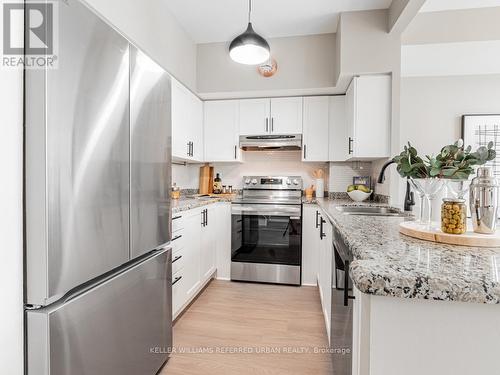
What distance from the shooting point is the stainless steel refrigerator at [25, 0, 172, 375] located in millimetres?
892

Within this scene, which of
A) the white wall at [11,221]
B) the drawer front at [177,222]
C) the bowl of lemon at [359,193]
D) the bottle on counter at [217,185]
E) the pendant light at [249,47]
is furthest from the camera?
the bottle on counter at [217,185]

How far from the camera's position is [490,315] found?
1.88ft

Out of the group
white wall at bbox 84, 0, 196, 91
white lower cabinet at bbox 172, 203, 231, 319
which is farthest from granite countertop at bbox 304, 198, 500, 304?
white wall at bbox 84, 0, 196, 91

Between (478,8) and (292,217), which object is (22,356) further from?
(478,8)

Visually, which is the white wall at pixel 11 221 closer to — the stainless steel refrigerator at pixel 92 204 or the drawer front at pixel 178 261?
the stainless steel refrigerator at pixel 92 204

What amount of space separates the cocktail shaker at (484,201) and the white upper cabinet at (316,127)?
231 centimetres

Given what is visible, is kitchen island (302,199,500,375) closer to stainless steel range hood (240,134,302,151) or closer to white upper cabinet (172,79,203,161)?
white upper cabinet (172,79,203,161)

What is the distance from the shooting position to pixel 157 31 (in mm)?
2324

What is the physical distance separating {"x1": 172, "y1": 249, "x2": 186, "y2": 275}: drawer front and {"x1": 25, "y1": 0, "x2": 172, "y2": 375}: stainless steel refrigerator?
545 millimetres

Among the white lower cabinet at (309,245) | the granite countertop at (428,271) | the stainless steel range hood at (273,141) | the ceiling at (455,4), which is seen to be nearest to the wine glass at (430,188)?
the granite countertop at (428,271)

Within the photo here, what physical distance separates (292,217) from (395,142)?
1.19m

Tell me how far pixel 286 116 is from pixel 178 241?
6.21 ft

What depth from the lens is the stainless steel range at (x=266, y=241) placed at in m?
2.96

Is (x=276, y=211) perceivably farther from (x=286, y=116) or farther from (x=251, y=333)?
(x=251, y=333)
